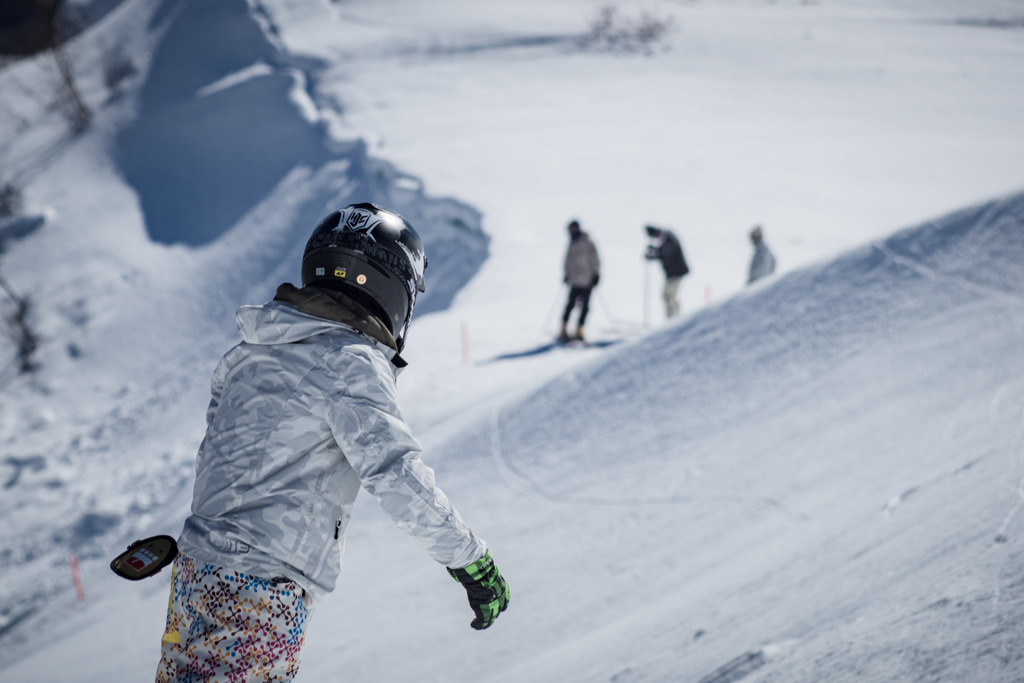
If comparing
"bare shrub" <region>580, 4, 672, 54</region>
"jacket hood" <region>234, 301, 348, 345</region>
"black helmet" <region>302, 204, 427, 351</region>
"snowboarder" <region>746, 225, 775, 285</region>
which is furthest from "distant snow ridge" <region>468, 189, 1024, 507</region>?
"bare shrub" <region>580, 4, 672, 54</region>

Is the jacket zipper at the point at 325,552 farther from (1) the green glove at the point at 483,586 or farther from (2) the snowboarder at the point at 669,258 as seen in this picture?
(2) the snowboarder at the point at 669,258

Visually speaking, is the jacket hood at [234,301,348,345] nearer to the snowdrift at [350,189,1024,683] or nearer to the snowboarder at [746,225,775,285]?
the snowdrift at [350,189,1024,683]

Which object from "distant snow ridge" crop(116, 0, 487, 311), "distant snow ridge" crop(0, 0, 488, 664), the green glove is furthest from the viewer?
"distant snow ridge" crop(116, 0, 487, 311)

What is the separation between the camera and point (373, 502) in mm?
4824

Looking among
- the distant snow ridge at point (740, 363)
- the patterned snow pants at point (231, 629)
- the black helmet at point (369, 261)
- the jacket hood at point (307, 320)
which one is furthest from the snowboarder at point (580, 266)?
the patterned snow pants at point (231, 629)

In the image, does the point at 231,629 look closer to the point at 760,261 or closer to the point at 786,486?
the point at 786,486

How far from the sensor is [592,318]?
9914 millimetres

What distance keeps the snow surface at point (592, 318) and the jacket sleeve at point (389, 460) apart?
4.36ft

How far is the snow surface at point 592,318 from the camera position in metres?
3.11

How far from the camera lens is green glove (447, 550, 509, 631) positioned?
1.72 m

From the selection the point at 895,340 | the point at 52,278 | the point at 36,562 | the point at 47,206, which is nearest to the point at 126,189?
the point at 47,206

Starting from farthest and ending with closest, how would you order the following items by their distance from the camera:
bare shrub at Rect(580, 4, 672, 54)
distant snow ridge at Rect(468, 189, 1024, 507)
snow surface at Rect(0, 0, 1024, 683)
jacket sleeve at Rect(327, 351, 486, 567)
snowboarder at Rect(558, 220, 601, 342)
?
bare shrub at Rect(580, 4, 672, 54) < snowboarder at Rect(558, 220, 601, 342) < distant snow ridge at Rect(468, 189, 1024, 507) < snow surface at Rect(0, 0, 1024, 683) < jacket sleeve at Rect(327, 351, 486, 567)

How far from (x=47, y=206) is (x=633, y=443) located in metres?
19.6

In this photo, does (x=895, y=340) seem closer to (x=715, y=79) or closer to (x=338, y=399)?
(x=338, y=399)
